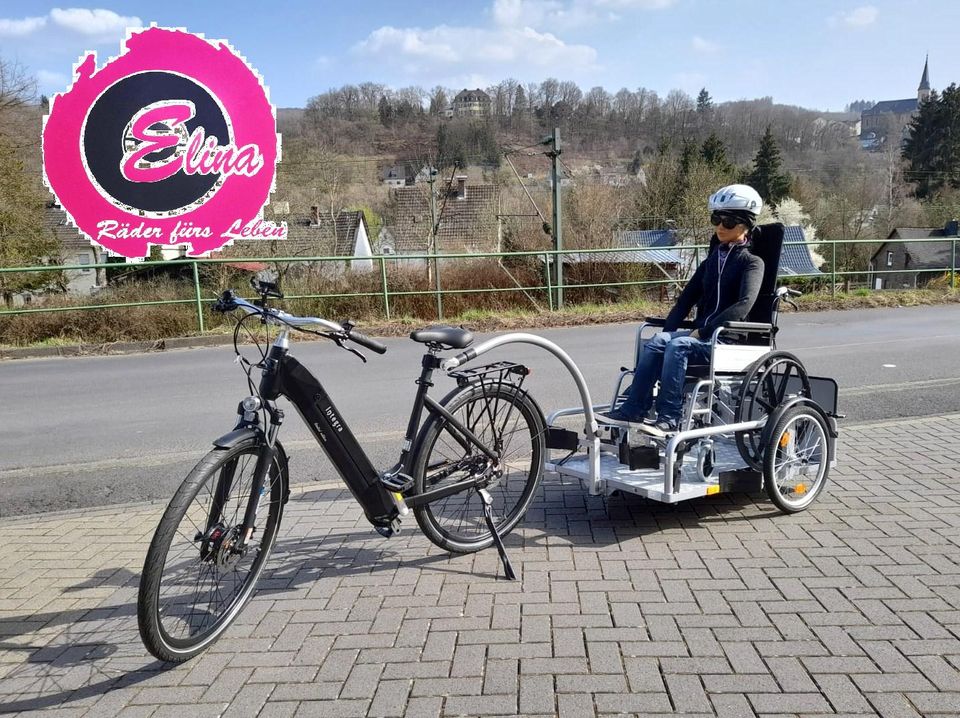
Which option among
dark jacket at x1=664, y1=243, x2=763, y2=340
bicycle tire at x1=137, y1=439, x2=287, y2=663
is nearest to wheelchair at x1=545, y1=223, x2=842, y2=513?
dark jacket at x1=664, y1=243, x2=763, y2=340

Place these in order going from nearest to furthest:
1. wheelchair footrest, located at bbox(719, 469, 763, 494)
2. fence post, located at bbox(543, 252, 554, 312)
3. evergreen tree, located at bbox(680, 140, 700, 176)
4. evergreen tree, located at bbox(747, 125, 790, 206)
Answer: wheelchair footrest, located at bbox(719, 469, 763, 494) < fence post, located at bbox(543, 252, 554, 312) < evergreen tree, located at bbox(680, 140, 700, 176) < evergreen tree, located at bbox(747, 125, 790, 206)

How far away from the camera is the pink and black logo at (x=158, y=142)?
14695 millimetres

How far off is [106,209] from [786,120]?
6946cm

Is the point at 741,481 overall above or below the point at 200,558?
below

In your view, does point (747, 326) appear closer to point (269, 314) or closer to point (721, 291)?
point (721, 291)

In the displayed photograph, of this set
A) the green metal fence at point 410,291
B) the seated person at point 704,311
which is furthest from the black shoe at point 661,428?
the green metal fence at point 410,291

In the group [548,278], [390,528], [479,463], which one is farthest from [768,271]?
[548,278]

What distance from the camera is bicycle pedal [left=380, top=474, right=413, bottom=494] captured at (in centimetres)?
359

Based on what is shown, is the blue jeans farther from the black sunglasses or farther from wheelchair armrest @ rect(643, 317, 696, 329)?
the black sunglasses

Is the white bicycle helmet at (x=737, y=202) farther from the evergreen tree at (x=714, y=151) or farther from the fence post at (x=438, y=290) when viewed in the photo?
the evergreen tree at (x=714, y=151)

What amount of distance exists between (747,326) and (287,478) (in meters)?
2.83

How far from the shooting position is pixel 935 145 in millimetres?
70375

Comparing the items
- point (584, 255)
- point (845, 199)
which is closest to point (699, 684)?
point (584, 255)

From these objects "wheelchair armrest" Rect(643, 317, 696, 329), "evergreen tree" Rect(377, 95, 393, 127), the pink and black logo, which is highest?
"evergreen tree" Rect(377, 95, 393, 127)
